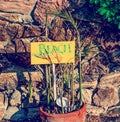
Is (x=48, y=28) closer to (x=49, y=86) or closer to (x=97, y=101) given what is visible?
(x=49, y=86)

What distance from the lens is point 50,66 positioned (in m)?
3.54

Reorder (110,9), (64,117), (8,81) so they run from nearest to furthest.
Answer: (64,117)
(110,9)
(8,81)

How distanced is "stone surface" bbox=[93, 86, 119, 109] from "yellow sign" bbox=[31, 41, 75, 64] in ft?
1.82

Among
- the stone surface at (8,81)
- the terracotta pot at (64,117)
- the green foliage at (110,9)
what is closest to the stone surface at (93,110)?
the terracotta pot at (64,117)

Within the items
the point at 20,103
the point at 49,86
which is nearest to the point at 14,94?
the point at 20,103

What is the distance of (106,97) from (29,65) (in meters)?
0.81

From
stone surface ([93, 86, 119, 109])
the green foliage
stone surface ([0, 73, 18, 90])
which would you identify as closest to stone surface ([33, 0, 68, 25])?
the green foliage

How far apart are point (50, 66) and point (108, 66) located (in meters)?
0.57

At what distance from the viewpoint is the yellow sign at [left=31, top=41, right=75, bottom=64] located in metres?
3.27

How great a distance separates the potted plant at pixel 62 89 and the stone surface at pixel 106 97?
0.21 m

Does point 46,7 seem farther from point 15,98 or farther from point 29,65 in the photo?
point 15,98

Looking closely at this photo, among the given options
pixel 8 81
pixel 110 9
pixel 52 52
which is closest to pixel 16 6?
pixel 52 52

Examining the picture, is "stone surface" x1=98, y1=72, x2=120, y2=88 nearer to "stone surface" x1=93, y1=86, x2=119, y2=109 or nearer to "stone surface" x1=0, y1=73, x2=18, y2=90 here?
"stone surface" x1=93, y1=86, x2=119, y2=109

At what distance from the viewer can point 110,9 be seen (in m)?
3.38
